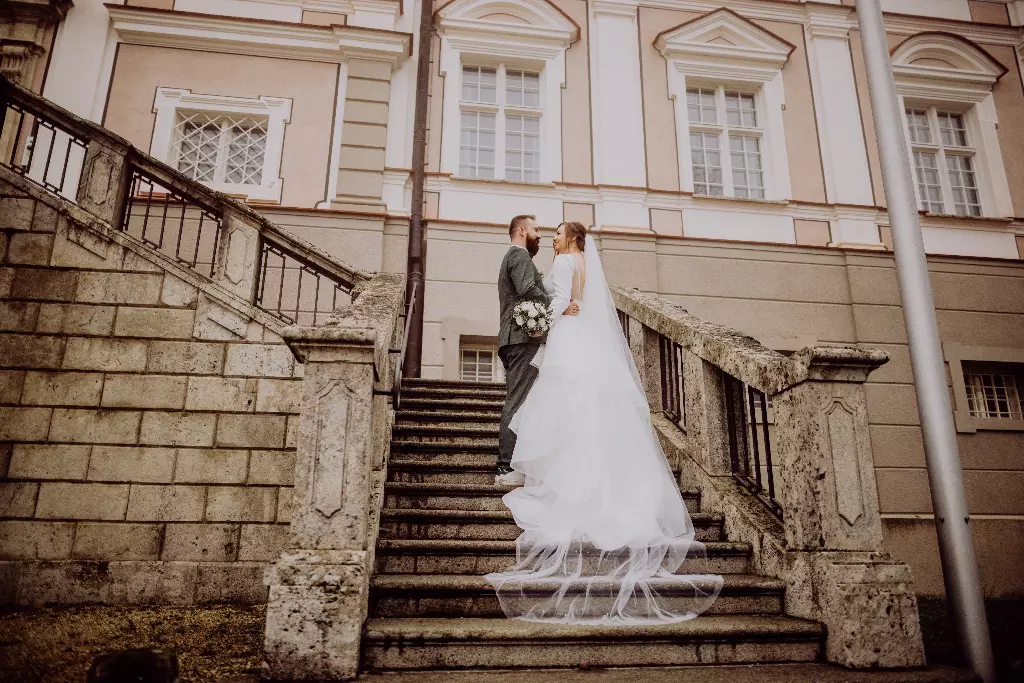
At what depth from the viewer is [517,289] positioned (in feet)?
16.0

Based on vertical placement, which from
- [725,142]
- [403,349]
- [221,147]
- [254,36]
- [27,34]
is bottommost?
[403,349]

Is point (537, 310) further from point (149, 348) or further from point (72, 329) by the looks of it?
point (72, 329)

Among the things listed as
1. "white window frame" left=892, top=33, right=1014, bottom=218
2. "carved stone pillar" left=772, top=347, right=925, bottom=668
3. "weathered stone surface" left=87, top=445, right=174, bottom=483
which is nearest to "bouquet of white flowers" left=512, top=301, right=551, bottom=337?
"carved stone pillar" left=772, top=347, right=925, bottom=668

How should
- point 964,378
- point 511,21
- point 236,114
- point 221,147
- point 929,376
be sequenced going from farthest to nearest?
point 511,21 → point 964,378 → point 236,114 → point 221,147 → point 929,376

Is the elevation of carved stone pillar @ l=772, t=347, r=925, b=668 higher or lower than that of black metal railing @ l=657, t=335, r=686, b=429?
lower

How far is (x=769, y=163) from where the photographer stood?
1008cm

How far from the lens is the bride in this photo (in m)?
3.41

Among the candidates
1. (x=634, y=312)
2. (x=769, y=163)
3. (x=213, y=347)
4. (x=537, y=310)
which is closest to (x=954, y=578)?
(x=537, y=310)

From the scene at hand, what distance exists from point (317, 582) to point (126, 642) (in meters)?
1.82

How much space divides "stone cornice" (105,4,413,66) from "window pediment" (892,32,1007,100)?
795 centimetres

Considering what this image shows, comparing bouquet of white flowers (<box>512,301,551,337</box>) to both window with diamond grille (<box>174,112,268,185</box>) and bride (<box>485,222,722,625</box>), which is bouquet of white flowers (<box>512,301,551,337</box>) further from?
window with diamond grille (<box>174,112,268,185</box>)

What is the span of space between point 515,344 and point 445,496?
3.98 ft

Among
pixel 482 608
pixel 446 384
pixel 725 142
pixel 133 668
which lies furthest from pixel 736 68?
pixel 133 668

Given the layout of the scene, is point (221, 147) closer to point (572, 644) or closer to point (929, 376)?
point (572, 644)
